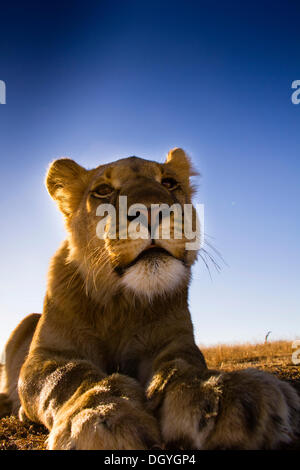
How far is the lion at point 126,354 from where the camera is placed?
1696 millimetres

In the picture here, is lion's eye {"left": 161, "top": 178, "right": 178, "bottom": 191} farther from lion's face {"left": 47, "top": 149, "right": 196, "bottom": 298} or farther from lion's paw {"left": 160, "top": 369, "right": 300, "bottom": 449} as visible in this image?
lion's paw {"left": 160, "top": 369, "right": 300, "bottom": 449}

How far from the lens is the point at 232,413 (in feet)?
5.49

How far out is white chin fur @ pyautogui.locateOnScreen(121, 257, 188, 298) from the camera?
279 centimetres

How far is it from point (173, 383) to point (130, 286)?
3.27ft

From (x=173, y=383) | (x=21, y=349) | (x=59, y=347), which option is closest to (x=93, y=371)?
(x=173, y=383)

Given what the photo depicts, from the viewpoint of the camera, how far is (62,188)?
433 centimetres

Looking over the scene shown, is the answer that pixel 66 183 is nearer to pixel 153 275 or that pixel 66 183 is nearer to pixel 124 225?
pixel 124 225

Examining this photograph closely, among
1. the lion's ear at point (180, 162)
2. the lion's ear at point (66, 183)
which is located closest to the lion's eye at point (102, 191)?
the lion's ear at point (66, 183)

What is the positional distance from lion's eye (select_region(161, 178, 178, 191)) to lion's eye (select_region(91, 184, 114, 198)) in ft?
1.82

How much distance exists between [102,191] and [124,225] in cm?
105

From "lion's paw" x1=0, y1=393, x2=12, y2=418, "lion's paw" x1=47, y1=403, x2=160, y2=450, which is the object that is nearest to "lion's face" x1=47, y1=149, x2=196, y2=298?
"lion's paw" x1=47, y1=403, x2=160, y2=450

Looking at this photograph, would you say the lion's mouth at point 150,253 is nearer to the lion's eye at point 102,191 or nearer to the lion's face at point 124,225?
the lion's face at point 124,225

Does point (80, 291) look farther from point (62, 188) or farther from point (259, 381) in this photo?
point (259, 381)
